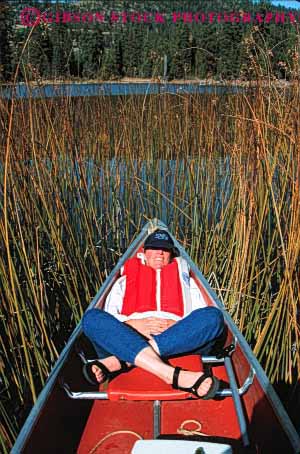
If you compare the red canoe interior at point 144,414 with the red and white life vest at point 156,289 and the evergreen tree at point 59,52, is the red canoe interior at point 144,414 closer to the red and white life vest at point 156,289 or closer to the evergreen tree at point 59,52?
the red and white life vest at point 156,289

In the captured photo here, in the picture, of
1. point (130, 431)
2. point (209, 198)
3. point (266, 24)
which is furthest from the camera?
point (209, 198)

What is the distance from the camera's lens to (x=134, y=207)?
368 cm

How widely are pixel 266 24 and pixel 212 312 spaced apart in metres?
1.85

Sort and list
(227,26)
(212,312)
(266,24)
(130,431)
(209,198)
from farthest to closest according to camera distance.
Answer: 1. (227,26)
2. (209,198)
3. (266,24)
4. (212,312)
5. (130,431)

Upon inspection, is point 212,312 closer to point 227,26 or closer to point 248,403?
point 248,403

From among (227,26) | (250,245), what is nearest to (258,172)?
(250,245)

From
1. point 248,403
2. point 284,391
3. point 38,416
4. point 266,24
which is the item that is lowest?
point 284,391

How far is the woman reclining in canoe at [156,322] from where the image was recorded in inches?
77.4

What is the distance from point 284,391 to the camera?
2410 mm

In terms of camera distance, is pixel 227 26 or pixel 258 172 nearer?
pixel 258 172

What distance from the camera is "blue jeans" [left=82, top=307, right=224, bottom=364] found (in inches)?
81.4

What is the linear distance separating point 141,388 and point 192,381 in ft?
0.63

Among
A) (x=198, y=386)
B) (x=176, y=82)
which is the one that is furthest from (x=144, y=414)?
(x=176, y=82)

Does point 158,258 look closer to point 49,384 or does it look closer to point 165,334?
point 165,334
